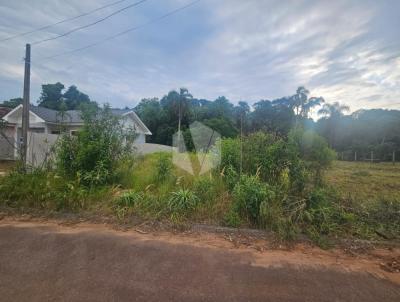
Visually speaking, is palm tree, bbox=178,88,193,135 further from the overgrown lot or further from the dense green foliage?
the overgrown lot

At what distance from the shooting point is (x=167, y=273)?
257cm

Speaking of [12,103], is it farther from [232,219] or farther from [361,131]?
[361,131]

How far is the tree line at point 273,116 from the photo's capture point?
25.3 m

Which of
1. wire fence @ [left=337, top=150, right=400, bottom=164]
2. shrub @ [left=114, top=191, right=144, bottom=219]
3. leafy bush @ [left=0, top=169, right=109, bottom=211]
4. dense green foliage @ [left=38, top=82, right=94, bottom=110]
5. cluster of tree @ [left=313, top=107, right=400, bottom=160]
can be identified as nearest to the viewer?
shrub @ [left=114, top=191, right=144, bottom=219]

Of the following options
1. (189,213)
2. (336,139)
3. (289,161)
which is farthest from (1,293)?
(336,139)

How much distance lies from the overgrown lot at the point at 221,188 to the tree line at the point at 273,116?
15.8 metres

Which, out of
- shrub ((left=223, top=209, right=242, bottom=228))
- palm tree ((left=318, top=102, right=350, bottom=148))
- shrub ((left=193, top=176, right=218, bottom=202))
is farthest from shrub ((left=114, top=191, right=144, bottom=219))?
palm tree ((left=318, top=102, right=350, bottom=148))

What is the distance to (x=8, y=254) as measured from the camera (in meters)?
3.00

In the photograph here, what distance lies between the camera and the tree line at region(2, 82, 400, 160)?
2530cm

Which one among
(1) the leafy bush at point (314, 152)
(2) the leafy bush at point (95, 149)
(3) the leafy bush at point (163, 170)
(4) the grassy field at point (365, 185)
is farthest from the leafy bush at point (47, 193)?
(4) the grassy field at point (365, 185)

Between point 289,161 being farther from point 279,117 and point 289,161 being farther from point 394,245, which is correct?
point 279,117

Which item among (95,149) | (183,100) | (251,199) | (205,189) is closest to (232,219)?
(251,199)

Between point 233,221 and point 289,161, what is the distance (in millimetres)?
1697

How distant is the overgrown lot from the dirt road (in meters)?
0.75
